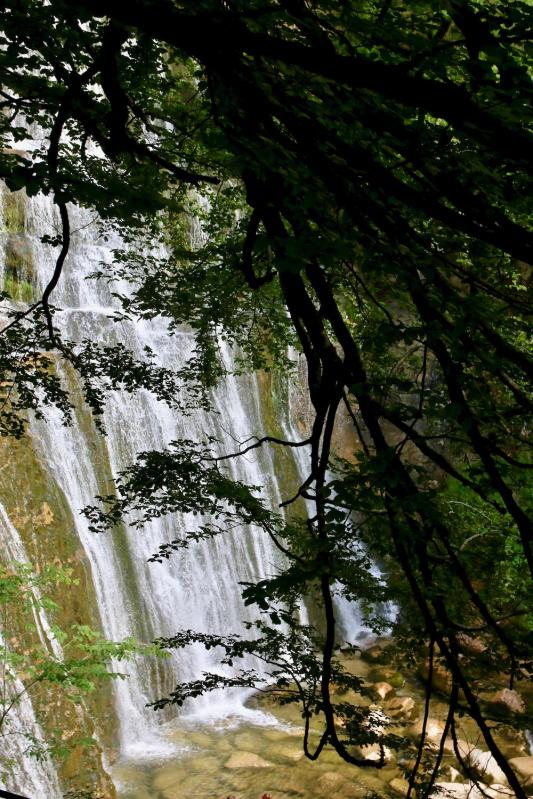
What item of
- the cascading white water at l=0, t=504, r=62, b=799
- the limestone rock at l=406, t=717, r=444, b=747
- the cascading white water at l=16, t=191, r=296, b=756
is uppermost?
the cascading white water at l=16, t=191, r=296, b=756

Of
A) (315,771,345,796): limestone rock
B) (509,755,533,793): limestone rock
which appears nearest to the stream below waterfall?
(315,771,345,796): limestone rock

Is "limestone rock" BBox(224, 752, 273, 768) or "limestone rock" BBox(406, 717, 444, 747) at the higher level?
"limestone rock" BBox(224, 752, 273, 768)

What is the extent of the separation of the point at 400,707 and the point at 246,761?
2.39 m

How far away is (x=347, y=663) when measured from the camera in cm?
1053

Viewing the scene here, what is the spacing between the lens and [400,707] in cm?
902

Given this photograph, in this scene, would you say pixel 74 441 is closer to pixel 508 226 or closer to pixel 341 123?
pixel 341 123

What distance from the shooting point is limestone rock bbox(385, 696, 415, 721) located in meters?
8.91

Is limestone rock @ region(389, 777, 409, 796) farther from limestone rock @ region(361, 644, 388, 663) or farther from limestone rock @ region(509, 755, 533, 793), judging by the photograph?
limestone rock @ region(361, 644, 388, 663)

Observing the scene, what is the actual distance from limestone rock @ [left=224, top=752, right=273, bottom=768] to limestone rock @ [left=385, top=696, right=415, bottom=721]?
76.7 inches

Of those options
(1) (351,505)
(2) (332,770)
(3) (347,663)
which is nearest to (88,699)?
(2) (332,770)

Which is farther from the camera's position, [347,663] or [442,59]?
[347,663]

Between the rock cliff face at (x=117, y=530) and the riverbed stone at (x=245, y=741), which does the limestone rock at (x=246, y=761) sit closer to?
the riverbed stone at (x=245, y=741)

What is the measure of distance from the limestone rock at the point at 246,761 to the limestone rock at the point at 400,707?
1.95 m

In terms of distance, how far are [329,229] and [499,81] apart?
791 mm
